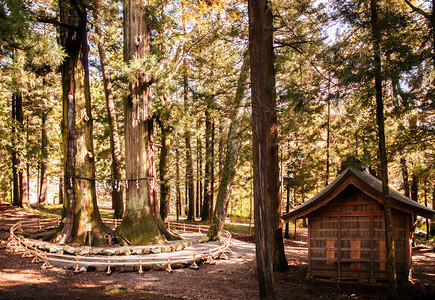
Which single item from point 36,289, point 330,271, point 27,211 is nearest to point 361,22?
point 330,271

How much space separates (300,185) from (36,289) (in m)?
16.6

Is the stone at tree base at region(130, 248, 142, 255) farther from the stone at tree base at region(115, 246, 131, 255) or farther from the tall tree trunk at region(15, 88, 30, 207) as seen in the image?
the tall tree trunk at region(15, 88, 30, 207)

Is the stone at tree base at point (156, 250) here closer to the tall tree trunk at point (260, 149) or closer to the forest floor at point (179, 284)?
the forest floor at point (179, 284)

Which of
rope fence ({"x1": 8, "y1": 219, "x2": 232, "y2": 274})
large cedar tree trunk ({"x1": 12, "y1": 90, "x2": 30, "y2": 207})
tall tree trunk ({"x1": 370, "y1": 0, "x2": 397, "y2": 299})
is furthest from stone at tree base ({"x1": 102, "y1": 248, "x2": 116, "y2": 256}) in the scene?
large cedar tree trunk ({"x1": 12, "y1": 90, "x2": 30, "y2": 207})

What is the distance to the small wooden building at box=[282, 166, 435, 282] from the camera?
10.5 meters

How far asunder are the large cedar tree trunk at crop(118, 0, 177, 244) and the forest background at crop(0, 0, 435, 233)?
671 millimetres

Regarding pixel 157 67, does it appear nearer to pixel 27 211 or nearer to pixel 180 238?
pixel 180 238

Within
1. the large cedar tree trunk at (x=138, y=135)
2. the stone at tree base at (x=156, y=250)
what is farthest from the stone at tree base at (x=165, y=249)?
the large cedar tree trunk at (x=138, y=135)

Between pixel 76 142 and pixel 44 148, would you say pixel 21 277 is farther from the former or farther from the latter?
pixel 44 148

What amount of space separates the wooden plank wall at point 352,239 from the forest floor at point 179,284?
0.46m

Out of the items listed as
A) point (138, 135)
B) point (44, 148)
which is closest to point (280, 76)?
point (138, 135)

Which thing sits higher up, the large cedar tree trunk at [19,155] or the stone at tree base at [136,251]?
the large cedar tree trunk at [19,155]

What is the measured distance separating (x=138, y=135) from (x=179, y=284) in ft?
26.8

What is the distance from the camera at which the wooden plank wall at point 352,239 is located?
10656 mm
